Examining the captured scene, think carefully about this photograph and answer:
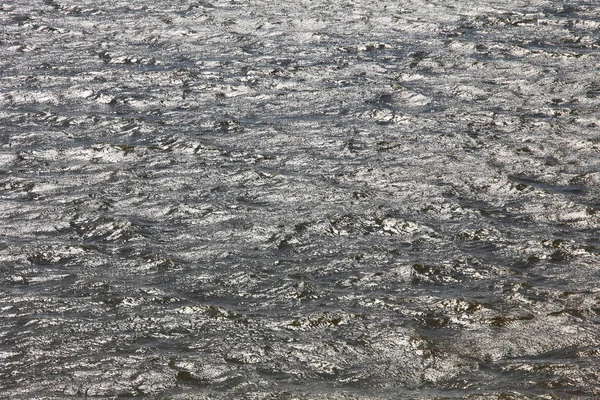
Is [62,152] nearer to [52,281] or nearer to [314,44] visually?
[52,281]

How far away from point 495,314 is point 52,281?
5534 mm

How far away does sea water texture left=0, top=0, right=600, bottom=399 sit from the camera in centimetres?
884

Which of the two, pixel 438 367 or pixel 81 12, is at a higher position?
pixel 81 12

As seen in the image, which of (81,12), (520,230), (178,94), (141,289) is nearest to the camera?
(141,289)

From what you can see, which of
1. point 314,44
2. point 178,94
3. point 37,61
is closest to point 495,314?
point 178,94

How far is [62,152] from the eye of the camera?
14469 millimetres

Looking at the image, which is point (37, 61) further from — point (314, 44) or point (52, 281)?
point (52, 281)

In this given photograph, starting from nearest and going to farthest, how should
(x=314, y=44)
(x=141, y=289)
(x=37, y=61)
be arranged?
(x=141, y=289), (x=37, y=61), (x=314, y=44)

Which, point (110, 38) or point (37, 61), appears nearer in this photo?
point (37, 61)

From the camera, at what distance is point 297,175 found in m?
13.6

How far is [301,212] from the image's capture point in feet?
40.5

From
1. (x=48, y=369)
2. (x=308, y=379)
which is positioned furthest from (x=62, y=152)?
(x=308, y=379)

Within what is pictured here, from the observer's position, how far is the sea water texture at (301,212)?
29.0ft

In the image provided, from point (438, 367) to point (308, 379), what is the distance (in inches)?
54.9
